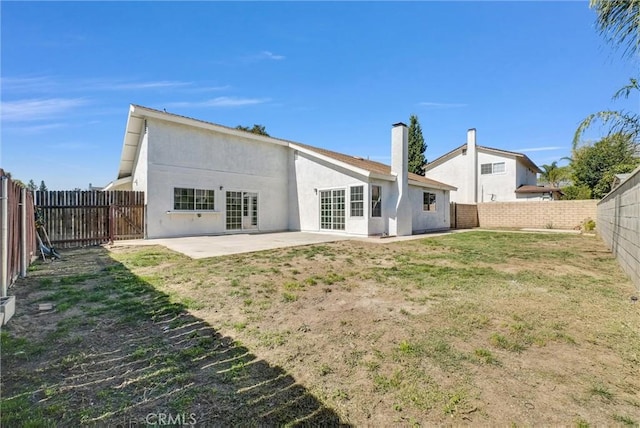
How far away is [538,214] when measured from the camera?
21.5 m

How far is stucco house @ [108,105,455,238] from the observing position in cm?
1342

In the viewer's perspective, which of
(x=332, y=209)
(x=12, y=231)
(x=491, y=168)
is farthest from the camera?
(x=491, y=168)

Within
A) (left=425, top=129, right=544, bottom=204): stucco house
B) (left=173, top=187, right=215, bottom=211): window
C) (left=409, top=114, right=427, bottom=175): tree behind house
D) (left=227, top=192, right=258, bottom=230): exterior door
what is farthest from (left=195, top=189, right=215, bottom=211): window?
(left=409, top=114, right=427, bottom=175): tree behind house

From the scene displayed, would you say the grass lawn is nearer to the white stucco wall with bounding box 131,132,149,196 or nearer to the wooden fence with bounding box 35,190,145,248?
the wooden fence with bounding box 35,190,145,248

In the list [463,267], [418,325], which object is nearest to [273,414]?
[418,325]

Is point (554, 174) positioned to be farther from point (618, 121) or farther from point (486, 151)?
point (618, 121)

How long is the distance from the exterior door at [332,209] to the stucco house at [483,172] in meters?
16.0

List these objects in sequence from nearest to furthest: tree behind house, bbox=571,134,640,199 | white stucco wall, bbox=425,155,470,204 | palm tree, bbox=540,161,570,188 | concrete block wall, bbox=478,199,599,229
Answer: concrete block wall, bbox=478,199,599,229 → tree behind house, bbox=571,134,640,199 → white stucco wall, bbox=425,155,470,204 → palm tree, bbox=540,161,570,188

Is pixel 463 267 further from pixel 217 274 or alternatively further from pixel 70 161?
pixel 70 161

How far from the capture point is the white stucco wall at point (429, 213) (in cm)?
1784

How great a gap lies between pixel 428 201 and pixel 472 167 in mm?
11163

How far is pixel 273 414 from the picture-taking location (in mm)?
2248

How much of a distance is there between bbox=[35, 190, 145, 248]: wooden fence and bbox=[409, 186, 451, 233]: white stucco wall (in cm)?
1394

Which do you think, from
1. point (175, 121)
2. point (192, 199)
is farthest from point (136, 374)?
point (175, 121)
